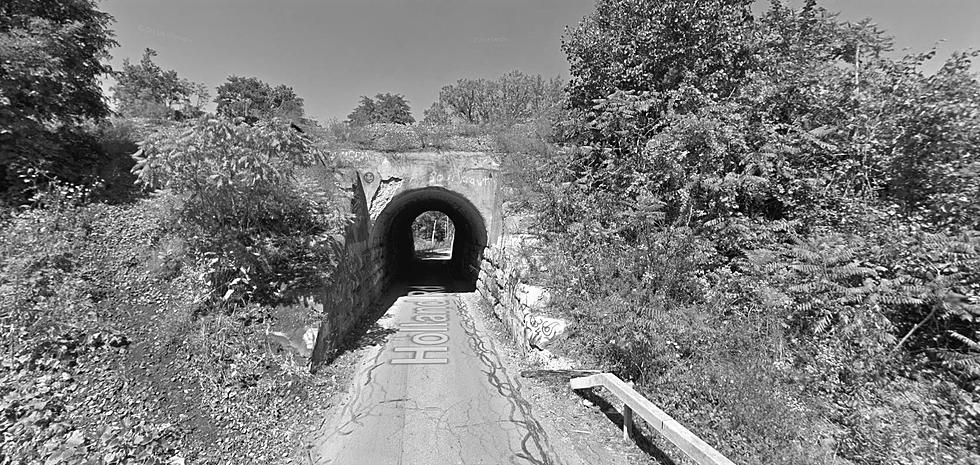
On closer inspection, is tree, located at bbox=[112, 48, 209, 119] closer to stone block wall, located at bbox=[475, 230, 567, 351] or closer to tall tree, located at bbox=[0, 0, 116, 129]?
tall tree, located at bbox=[0, 0, 116, 129]

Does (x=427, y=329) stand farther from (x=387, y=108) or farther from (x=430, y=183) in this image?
(x=387, y=108)

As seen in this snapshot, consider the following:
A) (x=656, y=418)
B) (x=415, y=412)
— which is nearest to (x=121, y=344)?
(x=415, y=412)

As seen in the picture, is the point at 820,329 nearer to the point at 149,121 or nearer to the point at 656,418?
the point at 656,418

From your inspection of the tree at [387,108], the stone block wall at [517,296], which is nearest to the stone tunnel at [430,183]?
the stone block wall at [517,296]

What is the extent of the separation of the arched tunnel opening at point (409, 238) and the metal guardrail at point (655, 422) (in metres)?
7.61

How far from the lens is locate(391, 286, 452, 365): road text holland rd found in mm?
7188

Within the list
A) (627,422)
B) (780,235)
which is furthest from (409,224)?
(627,422)

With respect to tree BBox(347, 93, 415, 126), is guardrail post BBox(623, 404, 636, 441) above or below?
below

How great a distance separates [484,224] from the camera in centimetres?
1184

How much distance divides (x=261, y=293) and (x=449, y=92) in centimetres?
2980

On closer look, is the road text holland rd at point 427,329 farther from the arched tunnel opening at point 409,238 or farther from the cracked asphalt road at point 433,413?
the arched tunnel opening at point 409,238

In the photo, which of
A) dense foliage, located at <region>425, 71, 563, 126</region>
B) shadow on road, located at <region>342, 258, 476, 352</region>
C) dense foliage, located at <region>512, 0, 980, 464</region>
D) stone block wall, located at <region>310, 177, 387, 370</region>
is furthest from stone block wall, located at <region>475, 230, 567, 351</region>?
dense foliage, located at <region>425, 71, 563, 126</region>

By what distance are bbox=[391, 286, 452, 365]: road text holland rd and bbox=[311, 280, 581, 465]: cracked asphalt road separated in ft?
0.15

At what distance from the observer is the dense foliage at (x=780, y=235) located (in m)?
4.04
